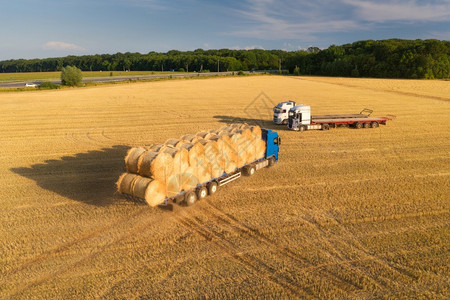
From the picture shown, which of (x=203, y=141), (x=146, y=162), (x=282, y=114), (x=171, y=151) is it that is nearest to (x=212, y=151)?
(x=203, y=141)

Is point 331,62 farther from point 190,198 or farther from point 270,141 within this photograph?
point 190,198

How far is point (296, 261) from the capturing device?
905 centimetres

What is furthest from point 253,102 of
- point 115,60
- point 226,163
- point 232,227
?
point 115,60

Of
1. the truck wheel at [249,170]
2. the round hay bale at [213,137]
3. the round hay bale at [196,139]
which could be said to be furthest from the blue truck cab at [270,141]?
the round hay bale at [196,139]

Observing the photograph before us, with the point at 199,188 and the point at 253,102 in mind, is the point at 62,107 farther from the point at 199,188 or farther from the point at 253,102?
the point at 199,188

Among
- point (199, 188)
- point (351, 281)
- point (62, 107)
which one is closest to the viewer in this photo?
point (351, 281)

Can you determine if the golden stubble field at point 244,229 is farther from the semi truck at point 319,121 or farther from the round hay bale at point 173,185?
the semi truck at point 319,121

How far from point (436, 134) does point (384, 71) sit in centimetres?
7297

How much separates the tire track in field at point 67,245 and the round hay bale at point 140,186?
131cm

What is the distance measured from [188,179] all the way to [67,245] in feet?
15.0

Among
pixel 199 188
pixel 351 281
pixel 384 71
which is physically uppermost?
pixel 384 71

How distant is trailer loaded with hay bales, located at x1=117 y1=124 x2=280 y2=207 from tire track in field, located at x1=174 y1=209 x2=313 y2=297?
1009 millimetres

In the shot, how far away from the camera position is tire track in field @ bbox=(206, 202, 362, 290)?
27.4 ft

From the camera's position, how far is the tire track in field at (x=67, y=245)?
8898mm
